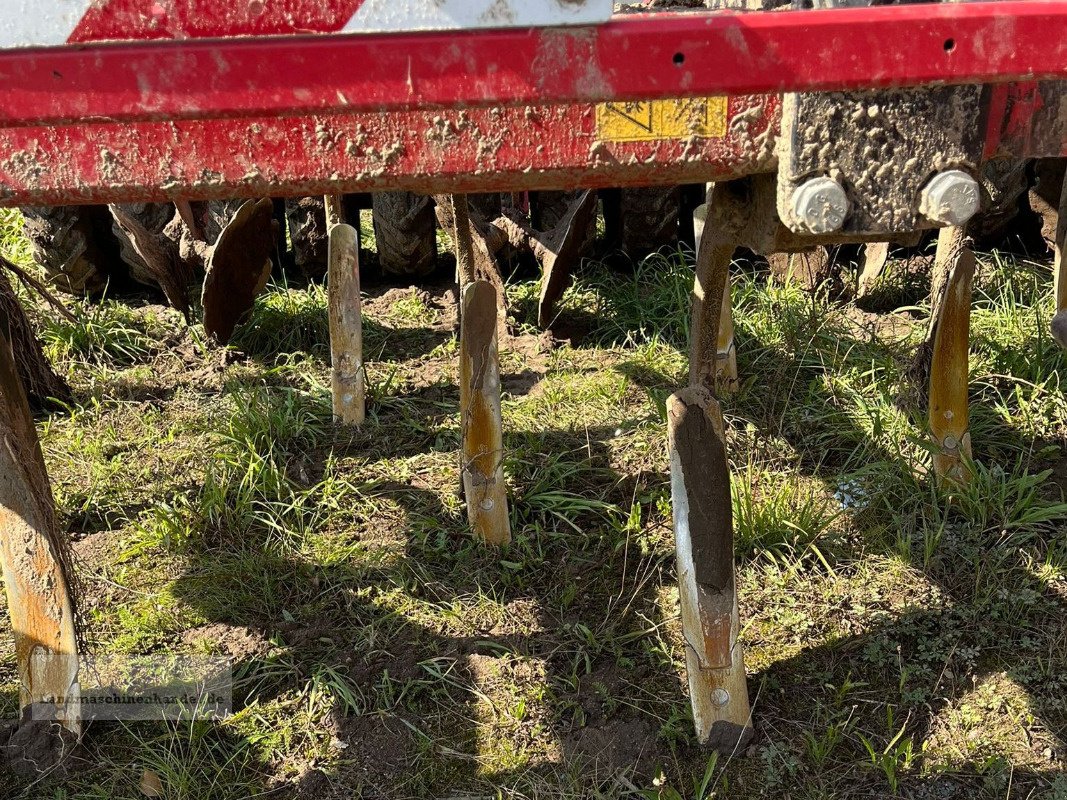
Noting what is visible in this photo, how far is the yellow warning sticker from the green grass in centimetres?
138

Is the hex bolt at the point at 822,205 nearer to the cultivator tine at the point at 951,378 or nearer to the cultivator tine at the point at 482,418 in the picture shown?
the cultivator tine at the point at 482,418

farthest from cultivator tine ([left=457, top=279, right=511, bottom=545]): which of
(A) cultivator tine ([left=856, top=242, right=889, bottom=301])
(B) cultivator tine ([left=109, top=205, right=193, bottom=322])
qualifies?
(A) cultivator tine ([left=856, top=242, right=889, bottom=301])

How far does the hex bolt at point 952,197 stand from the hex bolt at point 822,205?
0.43 feet

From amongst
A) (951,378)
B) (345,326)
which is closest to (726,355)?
(951,378)

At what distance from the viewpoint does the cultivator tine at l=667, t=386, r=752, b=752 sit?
7.13ft

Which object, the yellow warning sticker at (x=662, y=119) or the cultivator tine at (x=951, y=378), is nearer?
the yellow warning sticker at (x=662, y=119)

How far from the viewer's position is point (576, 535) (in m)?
3.04

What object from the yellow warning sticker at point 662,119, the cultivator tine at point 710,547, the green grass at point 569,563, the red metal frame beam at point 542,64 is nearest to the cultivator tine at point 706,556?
the cultivator tine at point 710,547

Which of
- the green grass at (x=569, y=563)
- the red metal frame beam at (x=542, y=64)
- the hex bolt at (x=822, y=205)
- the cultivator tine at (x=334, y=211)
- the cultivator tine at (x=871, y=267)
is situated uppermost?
the red metal frame beam at (x=542, y=64)

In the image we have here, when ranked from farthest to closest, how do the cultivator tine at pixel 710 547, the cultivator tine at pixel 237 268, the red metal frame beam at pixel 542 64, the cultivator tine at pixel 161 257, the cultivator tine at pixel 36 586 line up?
the cultivator tine at pixel 161 257
the cultivator tine at pixel 237 268
the cultivator tine at pixel 36 586
the cultivator tine at pixel 710 547
the red metal frame beam at pixel 542 64

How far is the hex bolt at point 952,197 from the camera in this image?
4.96 ft

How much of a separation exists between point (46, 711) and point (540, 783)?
117cm

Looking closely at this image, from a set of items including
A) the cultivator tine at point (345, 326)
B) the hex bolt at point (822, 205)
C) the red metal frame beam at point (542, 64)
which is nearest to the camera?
the red metal frame beam at point (542, 64)

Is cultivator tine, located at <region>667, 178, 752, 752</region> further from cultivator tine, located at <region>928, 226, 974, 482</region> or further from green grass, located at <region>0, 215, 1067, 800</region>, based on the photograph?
cultivator tine, located at <region>928, 226, 974, 482</region>
